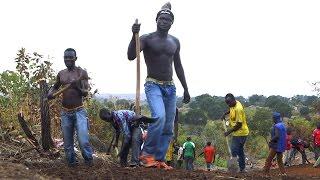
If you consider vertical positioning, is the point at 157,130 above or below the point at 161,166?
above

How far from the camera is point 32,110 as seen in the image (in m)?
11.3

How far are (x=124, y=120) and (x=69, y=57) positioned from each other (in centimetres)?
114

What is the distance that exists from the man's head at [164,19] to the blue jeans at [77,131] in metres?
1.58

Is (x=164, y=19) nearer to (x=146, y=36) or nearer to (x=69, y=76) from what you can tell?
(x=146, y=36)

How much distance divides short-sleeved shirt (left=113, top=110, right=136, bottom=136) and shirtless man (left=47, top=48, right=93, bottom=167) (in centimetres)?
41

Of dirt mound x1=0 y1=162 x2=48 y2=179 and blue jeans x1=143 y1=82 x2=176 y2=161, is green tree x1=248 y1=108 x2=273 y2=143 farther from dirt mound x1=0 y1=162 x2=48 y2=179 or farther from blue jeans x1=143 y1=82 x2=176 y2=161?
dirt mound x1=0 y1=162 x2=48 y2=179

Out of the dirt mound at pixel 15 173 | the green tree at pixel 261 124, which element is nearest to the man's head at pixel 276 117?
the dirt mound at pixel 15 173

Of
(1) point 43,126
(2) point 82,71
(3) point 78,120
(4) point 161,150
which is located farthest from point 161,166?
(1) point 43,126

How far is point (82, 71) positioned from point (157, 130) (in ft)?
4.86

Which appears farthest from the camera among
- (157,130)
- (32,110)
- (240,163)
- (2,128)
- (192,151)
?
(192,151)

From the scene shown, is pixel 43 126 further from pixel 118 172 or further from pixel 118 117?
pixel 118 172

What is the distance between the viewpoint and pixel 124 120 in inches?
276

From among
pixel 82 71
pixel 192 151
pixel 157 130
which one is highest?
pixel 82 71

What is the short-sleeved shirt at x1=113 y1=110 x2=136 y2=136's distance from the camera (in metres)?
6.93
